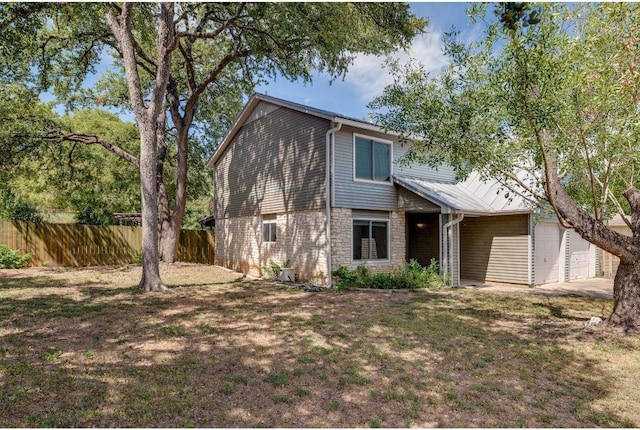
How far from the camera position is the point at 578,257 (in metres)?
15.5

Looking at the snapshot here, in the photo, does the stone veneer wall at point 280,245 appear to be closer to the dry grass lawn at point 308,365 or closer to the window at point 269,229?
the window at point 269,229

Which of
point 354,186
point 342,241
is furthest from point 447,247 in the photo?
point 354,186

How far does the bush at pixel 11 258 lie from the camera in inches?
580

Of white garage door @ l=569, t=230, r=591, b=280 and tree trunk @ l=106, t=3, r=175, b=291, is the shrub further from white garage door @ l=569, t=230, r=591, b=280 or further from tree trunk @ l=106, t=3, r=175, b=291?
white garage door @ l=569, t=230, r=591, b=280

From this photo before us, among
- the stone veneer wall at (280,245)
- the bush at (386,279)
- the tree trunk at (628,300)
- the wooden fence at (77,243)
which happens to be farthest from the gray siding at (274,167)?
the tree trunk at (628,300)

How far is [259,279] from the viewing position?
13852mm

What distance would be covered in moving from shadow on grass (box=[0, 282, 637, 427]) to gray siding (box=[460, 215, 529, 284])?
528 cm

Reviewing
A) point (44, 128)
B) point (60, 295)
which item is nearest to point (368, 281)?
point (60, 295)

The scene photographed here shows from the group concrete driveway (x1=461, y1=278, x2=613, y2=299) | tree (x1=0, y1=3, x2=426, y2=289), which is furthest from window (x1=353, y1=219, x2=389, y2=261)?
tree (x1=0, y1=3, x2=426, y2=289)

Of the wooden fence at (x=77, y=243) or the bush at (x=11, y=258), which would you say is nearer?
the bush at (x=11, y=258)

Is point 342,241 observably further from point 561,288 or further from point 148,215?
point 561,288

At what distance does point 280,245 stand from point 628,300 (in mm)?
10112

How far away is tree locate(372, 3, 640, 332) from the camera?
229 inches

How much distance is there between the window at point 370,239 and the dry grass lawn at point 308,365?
3.34m
